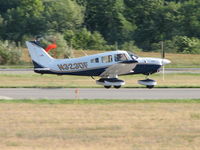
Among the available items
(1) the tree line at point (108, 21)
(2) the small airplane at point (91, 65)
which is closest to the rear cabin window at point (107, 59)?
(2) the small airplane at point (91, 65)

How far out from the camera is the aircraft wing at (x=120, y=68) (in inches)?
1253

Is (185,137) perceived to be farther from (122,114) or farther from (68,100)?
(68,100)

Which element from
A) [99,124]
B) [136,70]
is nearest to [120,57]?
[136,70]

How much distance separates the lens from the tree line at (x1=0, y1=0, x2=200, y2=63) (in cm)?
8319

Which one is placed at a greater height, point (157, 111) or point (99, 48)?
point (157, 111)

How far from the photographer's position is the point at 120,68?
3222 cm

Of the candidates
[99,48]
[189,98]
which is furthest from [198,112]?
[99,48]

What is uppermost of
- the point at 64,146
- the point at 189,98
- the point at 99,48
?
the point at 64,146

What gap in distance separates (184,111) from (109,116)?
3.08m

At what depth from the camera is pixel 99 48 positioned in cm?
7556

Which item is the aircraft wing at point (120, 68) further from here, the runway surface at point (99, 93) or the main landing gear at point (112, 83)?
the runway surface at point (99, 93)

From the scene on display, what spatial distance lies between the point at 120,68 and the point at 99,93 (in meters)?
4.20

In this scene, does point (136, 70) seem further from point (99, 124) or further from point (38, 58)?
point (99, 124)

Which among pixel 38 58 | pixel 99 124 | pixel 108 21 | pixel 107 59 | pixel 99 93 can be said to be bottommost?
pixel 108 21
